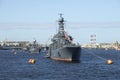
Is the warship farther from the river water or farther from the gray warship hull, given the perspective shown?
the river water

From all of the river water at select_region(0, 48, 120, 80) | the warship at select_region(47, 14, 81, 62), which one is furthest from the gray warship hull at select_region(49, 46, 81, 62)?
the river water at select_region(0, 48, 120, 80)

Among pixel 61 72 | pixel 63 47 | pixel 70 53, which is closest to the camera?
pixel 61 72

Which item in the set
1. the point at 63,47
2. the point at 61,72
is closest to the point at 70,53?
the point at 63,47

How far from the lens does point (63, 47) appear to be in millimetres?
114688

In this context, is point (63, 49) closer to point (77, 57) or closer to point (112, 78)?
point (77, 57)

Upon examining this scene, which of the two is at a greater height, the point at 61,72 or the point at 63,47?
the point at 63,47

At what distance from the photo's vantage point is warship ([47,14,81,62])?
113000 millimetres

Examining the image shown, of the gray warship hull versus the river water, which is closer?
the river water

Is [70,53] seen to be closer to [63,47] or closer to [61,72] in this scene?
[63,47]

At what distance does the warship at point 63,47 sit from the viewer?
11300 centimetres

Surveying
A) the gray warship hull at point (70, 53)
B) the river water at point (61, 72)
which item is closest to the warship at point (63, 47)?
the gray warship hull at point (70, 53)

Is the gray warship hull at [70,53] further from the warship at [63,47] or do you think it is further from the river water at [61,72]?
the river water at [61,72]

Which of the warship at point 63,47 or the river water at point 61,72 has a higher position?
the warship at point 63,47

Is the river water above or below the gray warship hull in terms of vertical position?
Answer: below
